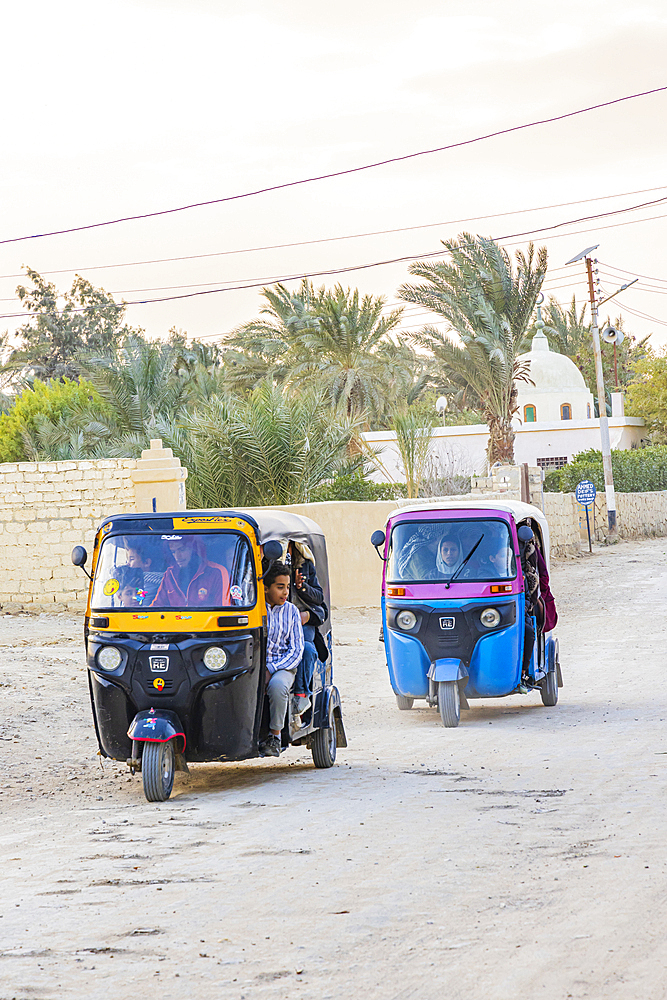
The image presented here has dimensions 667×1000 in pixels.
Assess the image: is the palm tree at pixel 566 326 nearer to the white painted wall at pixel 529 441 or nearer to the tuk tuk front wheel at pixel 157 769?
the white painted wall at pixel 529 441

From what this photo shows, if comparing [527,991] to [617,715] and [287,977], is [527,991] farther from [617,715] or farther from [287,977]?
[617,715]

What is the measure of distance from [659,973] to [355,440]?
27.6 meters

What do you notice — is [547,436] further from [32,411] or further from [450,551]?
[450,551]

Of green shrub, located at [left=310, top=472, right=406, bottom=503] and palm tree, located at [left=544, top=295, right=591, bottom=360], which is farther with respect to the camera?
palm tree, located at [left=544, top=295, right=591, bottom=360]

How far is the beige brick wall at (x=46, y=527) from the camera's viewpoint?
773 inches

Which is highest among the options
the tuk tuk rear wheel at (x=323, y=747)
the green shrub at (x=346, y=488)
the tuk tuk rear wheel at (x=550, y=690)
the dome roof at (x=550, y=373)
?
the dome roof at (x=550, y=373)

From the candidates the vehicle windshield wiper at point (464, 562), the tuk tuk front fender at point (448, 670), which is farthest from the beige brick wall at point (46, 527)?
the tuk tuk front fender at point (448, 670)

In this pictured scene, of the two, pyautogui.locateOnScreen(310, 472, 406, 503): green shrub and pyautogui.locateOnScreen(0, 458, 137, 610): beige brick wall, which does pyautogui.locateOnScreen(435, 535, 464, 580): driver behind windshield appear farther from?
pyautogui.locateOnScreen(310, 472, 406, 503): green shrub

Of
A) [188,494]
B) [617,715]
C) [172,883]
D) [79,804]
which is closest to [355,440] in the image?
[188,494]

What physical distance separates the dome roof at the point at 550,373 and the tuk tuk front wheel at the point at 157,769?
51462 mm

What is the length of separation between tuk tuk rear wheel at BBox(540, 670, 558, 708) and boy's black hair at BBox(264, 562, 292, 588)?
5.29 m

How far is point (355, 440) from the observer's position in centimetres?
3145

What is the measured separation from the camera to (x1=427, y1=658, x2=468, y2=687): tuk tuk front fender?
35.8 feet

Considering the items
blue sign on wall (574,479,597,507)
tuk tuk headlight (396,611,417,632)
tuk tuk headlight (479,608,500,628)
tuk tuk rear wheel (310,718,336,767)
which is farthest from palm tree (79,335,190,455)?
tuk tuk rear wheel (310,718,336,767)
